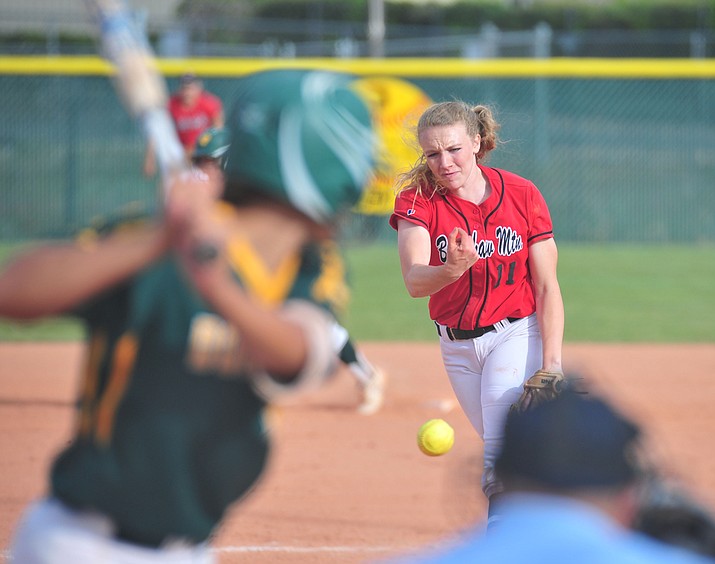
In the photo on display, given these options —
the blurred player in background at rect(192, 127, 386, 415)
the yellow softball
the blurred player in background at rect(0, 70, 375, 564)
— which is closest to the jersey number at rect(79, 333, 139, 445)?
the blurred player in background at rect(0, 70, 375, 564)

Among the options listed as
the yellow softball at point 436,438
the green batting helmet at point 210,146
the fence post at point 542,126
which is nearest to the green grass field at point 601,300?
the fence post at point 542,126

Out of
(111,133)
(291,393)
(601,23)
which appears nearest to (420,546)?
(291,393)

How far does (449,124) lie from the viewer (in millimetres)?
4590

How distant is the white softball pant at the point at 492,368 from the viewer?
15.0 ft

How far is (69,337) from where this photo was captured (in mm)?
12141

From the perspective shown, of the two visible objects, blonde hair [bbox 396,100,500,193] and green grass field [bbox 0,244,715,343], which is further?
green grass field [bbox 0,244,715,343]

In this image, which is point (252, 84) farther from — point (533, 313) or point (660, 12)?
point (660, 12)

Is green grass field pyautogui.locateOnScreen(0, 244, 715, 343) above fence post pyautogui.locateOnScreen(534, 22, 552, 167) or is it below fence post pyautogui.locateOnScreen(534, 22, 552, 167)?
below

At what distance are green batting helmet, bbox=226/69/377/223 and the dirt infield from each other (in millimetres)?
890

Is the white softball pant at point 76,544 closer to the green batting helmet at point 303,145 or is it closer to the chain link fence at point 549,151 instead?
the green batting helmet at point 303,145

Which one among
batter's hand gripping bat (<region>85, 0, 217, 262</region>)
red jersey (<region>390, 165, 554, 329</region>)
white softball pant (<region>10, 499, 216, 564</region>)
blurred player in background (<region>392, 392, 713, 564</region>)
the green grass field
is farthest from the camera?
the green grass field

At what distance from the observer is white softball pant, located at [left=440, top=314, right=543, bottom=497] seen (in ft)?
15.0

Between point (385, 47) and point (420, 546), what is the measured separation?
66.5ft

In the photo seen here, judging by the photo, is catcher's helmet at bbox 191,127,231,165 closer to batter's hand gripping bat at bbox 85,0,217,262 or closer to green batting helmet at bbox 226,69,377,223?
batter's hand gripping bat at bbox 85,0,217,262
